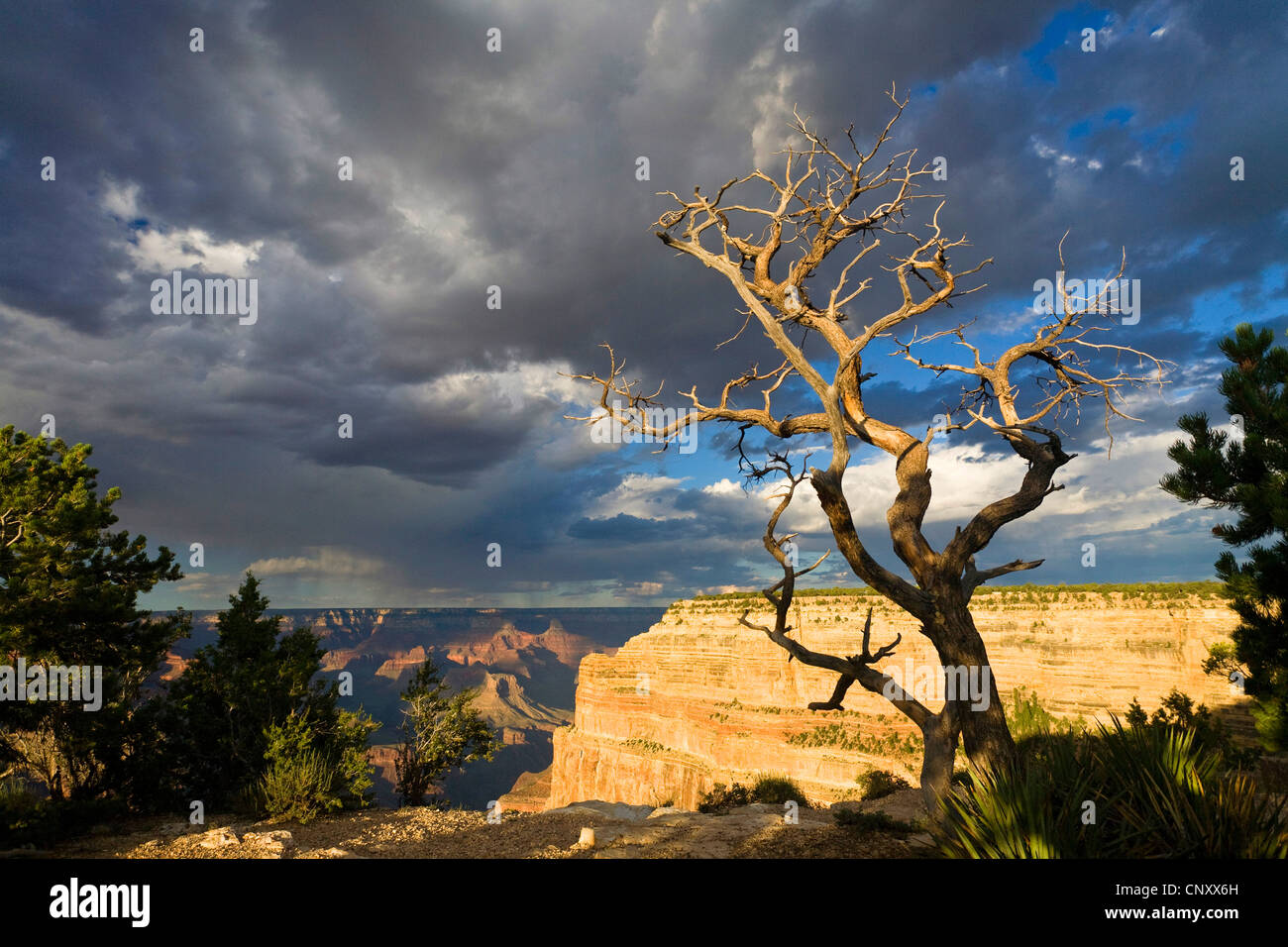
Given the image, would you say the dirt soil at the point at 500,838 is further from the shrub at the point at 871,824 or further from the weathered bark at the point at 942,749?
the weathered bark at the point at 942,749

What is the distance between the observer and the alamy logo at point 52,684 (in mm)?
11961

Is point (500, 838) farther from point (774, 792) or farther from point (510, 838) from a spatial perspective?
point (774, 792)

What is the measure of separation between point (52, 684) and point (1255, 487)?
2387 centimetres

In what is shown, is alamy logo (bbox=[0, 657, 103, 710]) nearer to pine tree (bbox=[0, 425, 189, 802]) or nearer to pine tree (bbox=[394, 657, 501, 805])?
pine tree (bbox=[0, 425, 189, 802])

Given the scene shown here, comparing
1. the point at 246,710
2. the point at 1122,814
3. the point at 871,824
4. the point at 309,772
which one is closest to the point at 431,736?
the point at 246,710

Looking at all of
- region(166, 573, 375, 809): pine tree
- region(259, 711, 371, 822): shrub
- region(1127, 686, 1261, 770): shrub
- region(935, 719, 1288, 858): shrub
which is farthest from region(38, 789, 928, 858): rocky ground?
region(1127, 686, 1261, 770): shrub

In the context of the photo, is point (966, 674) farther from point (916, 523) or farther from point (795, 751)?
point (795, 751)

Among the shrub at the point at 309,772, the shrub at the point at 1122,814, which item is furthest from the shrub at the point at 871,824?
the shrub at the point at 309,772

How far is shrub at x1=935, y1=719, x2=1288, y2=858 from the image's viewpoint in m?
4.84

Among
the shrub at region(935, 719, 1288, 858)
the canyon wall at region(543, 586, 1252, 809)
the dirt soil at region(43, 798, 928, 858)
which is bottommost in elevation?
the canyon wall at region(543, 586, 1252, 809)

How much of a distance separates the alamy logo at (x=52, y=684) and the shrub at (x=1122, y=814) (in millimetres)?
15907
